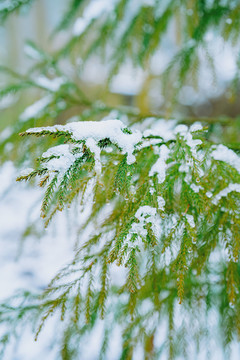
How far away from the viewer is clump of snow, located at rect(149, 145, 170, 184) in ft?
2.66

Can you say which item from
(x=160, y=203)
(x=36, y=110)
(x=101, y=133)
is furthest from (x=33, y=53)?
(x=160, y=203)

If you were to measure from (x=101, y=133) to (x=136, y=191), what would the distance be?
0.21m

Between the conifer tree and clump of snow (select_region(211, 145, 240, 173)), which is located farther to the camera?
clump of snow (select_region(211, 145, 240, 173))

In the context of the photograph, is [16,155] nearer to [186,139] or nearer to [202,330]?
[186,139]

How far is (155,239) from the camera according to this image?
671 millimetres

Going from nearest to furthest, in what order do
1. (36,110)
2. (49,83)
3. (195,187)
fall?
(195,187)
(36,110)
(49,83)

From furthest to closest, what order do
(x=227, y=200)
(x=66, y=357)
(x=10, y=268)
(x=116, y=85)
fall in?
(x=116, y=85), (x=10, y=268), (x=66, y=357), (x=227, y=200)

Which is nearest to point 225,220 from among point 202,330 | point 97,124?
point 97,124

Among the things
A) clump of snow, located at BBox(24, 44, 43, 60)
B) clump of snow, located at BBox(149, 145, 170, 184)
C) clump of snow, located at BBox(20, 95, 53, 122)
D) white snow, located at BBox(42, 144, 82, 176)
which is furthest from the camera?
clump of snow, located at BBox(24, 44, 43, 60)

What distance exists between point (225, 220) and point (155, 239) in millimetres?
329

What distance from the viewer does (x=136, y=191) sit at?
833 millimetres

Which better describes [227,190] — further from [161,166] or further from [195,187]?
[161,166]

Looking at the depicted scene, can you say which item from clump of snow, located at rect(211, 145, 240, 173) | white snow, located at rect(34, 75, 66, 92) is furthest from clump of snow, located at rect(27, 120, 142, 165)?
white snow, located at rect(34, 75, 66, 92)

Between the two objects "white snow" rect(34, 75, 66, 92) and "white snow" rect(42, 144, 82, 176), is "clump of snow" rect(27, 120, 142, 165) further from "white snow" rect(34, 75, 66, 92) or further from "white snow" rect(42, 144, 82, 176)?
"white snow" rect(34, 75, 66, 92)
